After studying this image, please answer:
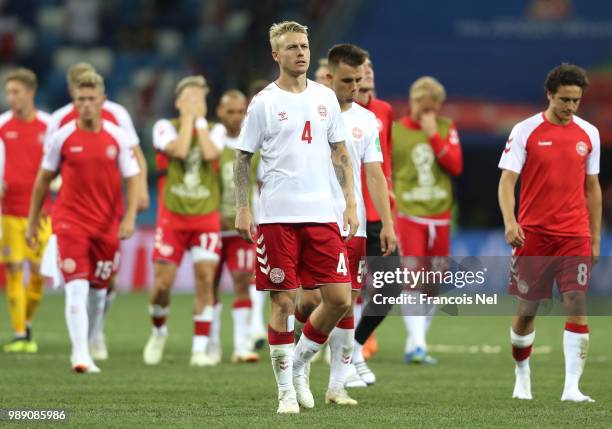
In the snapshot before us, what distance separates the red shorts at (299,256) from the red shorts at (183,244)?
394 centimetres

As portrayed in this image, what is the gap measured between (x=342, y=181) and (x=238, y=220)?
794 millimetres

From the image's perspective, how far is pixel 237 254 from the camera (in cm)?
1323

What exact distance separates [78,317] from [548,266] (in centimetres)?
388

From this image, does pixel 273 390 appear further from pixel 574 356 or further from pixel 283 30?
pixel 283 30

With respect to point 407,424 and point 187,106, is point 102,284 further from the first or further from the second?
point 407,424

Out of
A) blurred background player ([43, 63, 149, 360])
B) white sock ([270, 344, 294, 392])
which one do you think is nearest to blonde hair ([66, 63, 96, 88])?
blurred background player ([43, 63, 149, 360])

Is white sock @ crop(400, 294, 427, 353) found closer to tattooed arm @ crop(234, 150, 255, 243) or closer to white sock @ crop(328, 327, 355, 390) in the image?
white sock @ crop(328, 327, 355, 390)

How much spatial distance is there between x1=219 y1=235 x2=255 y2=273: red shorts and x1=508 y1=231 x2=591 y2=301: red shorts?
13.1 ft

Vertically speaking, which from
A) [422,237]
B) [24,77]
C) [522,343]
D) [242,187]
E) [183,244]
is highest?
[24,77]

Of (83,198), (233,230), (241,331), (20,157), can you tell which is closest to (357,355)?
(241,331)

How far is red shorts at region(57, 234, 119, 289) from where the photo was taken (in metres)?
11.2

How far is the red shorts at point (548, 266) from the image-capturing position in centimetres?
952

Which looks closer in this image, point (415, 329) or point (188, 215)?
point (188, 215)

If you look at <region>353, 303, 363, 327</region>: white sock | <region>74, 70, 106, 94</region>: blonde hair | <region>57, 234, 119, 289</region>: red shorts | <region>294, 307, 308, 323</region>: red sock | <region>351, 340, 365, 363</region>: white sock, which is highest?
<region>74, 70, 106, 94</region>: blonde hair
